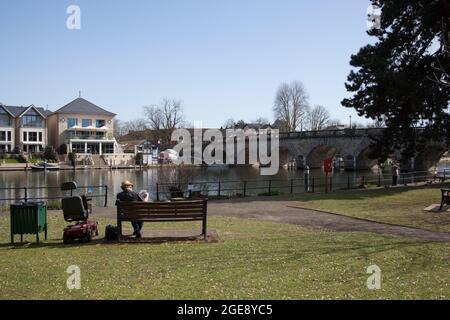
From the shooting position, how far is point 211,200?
75.7 ft

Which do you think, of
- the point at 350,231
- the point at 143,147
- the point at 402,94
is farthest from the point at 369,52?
the point at 143,147

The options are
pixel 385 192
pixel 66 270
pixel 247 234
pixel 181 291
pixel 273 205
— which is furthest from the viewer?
pixel 385 192

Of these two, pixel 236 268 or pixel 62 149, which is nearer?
pixel 236 268

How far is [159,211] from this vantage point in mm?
10531

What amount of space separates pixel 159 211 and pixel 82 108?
3327 inches

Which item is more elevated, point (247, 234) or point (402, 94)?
point (402, 94)

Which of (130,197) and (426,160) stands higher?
(426,160)

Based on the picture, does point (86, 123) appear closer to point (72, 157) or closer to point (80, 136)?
point (80, 136)

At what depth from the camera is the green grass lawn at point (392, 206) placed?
47.3 feet

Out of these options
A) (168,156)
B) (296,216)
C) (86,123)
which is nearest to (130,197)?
(296,216)

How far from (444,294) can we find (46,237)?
8506mm

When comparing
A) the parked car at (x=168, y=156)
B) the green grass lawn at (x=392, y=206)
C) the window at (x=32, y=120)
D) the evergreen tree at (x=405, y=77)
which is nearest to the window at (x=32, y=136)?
the window at (x=32, y=120)

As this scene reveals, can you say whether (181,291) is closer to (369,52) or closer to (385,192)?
(385,192)

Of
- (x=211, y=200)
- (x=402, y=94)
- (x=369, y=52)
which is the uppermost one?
(x=369, y=52)
